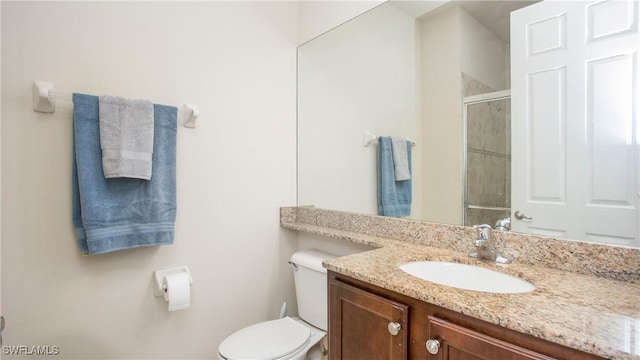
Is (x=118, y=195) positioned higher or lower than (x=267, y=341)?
higher

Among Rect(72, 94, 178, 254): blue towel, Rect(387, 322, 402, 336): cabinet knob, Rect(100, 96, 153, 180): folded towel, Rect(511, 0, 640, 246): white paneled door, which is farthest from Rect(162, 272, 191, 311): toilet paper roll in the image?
Rect(511, 0, 640, 246): white paneled door

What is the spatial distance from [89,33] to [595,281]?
209 cm

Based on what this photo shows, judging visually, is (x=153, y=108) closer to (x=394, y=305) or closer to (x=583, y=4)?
(x=394, y=305)

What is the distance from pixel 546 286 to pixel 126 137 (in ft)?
5.29

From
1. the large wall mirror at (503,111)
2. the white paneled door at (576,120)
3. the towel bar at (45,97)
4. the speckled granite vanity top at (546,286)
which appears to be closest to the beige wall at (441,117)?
the large wall mirror at (503,111)

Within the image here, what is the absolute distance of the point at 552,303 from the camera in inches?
28.4

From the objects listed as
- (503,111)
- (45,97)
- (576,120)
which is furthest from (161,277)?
(576,120)

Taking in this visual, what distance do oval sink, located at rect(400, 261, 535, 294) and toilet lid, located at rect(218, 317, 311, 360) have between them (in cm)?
69

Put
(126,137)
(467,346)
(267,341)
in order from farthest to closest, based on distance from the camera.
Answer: (267,341)
(126,137)
(467,346)

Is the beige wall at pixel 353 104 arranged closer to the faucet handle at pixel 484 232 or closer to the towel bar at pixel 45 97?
the faucet handle at pixel 484 232

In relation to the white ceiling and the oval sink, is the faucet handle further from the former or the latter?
the white ceiling

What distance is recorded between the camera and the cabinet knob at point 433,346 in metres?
0.75

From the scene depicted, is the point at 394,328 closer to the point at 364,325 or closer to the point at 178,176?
the point at 364,325

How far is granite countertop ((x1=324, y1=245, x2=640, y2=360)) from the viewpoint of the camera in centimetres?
57
